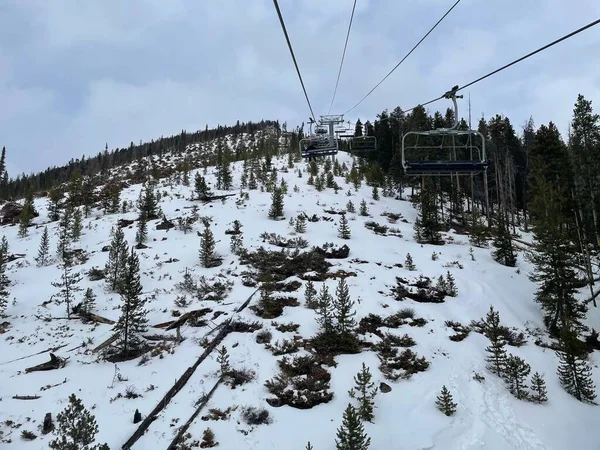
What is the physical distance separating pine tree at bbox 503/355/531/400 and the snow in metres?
0.27

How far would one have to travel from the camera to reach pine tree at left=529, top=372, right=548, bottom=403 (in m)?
9.52

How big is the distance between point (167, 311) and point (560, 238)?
60.6 feet

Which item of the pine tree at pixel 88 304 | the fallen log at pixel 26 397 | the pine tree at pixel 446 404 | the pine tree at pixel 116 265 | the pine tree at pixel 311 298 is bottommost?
the pine tree at pixel 446 404

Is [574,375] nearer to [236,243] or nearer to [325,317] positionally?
[325,317]

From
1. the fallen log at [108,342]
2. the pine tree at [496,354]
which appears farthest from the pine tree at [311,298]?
the fallen log at [108,342]

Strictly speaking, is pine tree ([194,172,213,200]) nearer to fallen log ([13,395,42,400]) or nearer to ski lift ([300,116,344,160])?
ski lift ([300,116,344,160])

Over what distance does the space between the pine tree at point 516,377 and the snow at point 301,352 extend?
0.27m

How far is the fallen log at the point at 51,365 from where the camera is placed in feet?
35.5

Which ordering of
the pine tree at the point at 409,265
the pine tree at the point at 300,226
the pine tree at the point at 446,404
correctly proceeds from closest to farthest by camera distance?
the pine tree at the point at 446,404
the pine tree at the point at 409,265
the pine tree at the point at 300,226

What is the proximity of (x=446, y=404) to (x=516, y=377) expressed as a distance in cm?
296

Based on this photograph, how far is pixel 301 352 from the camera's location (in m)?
11.3

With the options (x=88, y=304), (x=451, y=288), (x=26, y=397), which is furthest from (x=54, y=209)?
(x=451, y=288)

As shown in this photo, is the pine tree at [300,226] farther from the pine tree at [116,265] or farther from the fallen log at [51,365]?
the fallen log at [51,365]

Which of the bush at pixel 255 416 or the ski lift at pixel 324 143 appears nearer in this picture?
the bush at pixel 255 416
